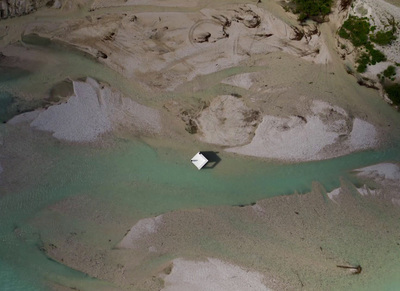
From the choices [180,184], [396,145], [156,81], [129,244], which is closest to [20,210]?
[129,244]

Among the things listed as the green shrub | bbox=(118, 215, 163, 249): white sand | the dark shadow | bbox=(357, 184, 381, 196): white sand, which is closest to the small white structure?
the dark shadow

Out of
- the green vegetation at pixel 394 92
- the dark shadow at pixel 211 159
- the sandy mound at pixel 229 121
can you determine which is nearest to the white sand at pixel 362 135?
the green vegetation at pixel 394 92

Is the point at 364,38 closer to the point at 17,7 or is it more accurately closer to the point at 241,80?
the point at 241,80

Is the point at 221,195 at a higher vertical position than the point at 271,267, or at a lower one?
higher

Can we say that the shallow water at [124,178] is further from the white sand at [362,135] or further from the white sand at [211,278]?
the white sand at [211,278]

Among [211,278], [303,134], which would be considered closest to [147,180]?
[211,278]

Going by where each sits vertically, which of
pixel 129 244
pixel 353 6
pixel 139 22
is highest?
pixel 353 6

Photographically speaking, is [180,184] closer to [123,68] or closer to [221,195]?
[221,195]
